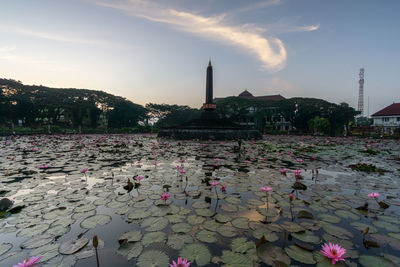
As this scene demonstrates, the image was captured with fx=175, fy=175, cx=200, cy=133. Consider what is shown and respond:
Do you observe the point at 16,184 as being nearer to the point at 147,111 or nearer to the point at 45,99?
the point at 45,99

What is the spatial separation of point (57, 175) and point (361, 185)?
20.9 ft

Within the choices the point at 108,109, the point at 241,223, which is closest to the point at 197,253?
the point at 241,223

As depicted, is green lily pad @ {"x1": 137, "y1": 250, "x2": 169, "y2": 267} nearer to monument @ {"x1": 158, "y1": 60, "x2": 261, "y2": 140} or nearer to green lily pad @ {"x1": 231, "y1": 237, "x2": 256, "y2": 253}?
green lily pad @ {"x1": 231, "y1": 237, "x2": 256, "y2": 253}

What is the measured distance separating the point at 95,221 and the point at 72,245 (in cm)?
45

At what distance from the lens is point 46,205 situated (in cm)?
248

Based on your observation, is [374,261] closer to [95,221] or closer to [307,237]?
[307,237]

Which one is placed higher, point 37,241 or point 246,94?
point 246,94

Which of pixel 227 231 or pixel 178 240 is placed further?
pixel 227 231

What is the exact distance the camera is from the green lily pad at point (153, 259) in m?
1.41

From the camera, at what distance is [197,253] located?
156cm

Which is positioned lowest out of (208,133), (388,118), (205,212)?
(205,212)

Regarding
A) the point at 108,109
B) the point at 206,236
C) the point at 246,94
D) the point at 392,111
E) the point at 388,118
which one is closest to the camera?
the point at 206,236

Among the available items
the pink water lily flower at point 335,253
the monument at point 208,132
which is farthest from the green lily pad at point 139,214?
the monument at point 208,132

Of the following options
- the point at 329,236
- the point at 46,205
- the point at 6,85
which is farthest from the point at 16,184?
the point at 6,85
